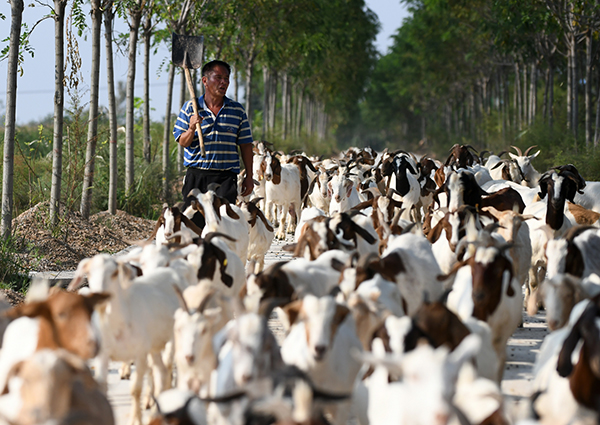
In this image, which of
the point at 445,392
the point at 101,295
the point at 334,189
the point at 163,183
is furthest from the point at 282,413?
the point at 163,183

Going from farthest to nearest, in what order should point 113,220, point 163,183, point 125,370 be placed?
point 163,183, point 113,220, point 125,370

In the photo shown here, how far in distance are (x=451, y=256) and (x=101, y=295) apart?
407 cm

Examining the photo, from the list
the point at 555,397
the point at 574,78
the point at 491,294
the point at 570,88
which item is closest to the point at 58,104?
the point at 491,294

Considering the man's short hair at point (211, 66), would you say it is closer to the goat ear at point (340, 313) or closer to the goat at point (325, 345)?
the goat at point (325, 345)

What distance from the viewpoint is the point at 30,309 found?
472cm

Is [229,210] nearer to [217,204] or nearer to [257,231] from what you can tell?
[217,204]

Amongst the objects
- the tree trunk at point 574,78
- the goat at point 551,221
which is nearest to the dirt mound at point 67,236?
the goat at point 551,221

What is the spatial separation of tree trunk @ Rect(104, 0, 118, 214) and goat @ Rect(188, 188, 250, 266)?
471cm

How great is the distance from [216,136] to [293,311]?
378cm

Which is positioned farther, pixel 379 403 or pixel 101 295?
pixel 101 295

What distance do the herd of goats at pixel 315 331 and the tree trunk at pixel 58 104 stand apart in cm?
298

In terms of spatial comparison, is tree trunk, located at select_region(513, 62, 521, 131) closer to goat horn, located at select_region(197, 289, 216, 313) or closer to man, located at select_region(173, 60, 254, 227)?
man, located at select_region(173, 60, 254, 227)

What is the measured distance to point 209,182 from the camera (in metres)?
8.83

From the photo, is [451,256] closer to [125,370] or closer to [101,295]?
[125,370]
